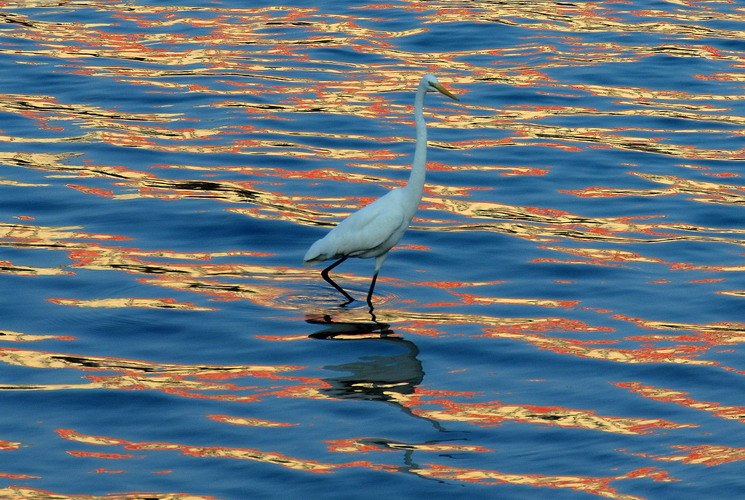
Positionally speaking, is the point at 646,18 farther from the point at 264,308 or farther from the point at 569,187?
the point at 264,308

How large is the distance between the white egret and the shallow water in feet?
1.71

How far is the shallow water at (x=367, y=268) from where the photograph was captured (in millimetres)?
8922

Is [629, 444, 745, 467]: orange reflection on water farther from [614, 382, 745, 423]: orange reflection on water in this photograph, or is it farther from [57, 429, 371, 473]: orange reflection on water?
[57, 429, 371, 473]: orange reflection on water

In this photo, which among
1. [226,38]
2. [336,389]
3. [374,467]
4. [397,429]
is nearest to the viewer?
[374,467]

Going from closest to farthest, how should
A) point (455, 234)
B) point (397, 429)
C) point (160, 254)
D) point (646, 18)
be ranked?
point (397, 429)
point (160, 254)
point (455, 234)
point (646, 18)

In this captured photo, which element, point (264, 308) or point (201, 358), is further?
point (264, 308)

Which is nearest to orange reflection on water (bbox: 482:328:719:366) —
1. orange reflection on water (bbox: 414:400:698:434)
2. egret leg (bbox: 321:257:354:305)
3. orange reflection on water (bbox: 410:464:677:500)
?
orange reflection on water (bbox: 414:400:698:434)

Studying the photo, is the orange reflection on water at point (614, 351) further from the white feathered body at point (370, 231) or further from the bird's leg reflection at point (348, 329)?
the white feathered body at point (370, 231)

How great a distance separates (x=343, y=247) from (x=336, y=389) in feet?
7.62

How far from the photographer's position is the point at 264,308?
11.9 meters

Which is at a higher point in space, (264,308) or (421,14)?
(421,14)

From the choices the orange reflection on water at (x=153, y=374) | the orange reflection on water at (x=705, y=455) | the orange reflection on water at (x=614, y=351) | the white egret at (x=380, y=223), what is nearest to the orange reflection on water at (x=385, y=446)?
the orange reflection on water at (x=153, y=374)

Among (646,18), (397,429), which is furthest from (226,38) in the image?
(397,429)

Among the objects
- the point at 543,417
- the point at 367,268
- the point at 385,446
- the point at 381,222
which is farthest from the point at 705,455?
the point at 367,268
